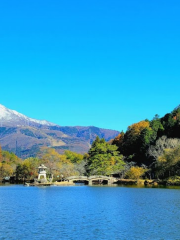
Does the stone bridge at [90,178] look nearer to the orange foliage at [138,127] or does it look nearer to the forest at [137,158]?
the forest at [137,158]

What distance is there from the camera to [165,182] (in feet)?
231

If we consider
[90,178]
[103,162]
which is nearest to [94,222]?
[90,178]

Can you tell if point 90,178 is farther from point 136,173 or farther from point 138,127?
point 138,127

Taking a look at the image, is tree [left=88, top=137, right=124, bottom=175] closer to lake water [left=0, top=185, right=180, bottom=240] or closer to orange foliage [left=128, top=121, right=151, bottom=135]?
orange foliage [left=128, top=121, right=151, bottom=135]

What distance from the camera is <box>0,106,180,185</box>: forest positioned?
2852 inches

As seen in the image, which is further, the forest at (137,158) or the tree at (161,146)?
the tree at (161,146)

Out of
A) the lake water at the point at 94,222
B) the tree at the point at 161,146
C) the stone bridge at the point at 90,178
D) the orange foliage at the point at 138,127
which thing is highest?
the orange foliage at the point at 138,127

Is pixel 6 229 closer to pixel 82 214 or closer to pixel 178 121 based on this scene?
pixel 82 214

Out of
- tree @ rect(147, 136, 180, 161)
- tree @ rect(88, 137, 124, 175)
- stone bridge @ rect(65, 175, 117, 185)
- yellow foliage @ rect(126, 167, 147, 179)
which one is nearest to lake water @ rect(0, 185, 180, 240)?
yellow foliage @ rect(126, 167, 147, 179)

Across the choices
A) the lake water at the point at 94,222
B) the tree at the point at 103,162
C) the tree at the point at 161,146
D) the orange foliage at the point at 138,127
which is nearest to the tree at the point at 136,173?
the tree at the point at 103,162

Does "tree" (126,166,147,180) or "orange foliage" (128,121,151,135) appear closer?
"tree" (126,166,147,180)

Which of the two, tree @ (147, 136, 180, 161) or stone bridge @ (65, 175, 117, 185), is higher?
tree @ (147, 136, 180, 161)

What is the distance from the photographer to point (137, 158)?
93.6m

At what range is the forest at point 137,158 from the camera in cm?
7245
